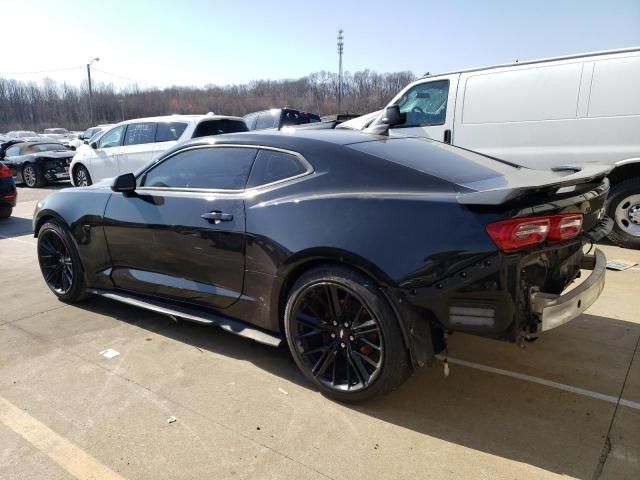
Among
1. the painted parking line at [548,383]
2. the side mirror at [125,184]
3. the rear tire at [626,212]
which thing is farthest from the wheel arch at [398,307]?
the rear tire at [626,212]

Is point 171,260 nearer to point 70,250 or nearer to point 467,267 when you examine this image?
point 70,250

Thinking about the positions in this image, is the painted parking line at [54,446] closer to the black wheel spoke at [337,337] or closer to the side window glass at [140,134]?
the black wheel spoke at [337,337]

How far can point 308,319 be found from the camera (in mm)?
2926

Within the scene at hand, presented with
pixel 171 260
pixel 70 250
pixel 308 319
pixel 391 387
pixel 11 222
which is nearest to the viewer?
pixel 391 387

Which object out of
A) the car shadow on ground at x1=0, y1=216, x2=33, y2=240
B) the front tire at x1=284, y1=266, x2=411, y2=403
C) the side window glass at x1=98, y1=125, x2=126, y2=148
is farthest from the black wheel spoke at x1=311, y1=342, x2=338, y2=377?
the side window glass at x1=98, y1=125, x2=126, y2=148

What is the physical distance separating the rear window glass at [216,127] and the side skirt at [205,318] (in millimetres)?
5733

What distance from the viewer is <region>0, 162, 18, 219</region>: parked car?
920 cm

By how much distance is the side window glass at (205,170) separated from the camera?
3.33 m

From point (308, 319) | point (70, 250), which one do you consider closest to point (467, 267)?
point (308, 319)

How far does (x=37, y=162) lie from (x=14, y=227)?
6.27 meters

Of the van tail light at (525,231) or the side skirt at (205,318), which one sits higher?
the van tail light at (525,231)

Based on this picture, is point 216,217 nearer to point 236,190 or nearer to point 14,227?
point 236,190

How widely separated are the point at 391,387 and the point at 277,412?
661 mm

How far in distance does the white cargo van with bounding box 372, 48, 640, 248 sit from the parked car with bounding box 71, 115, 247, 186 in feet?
14.4
